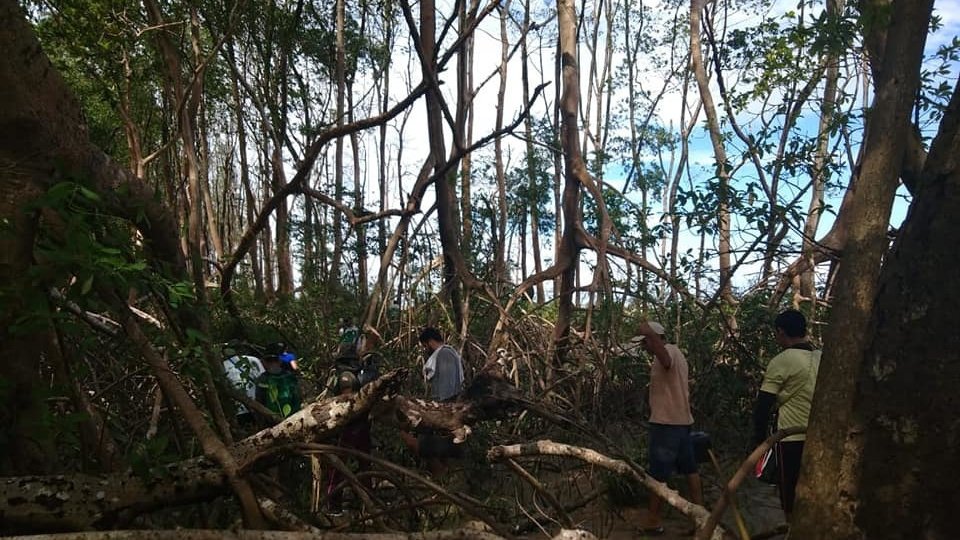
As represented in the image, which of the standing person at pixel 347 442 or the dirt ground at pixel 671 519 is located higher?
the standing person at pixel 347 442

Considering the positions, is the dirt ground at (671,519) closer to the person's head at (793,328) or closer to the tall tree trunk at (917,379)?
the person's head at (793,328)

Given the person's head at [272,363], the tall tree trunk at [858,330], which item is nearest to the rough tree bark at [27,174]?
the tall tree trunk at [858,330]

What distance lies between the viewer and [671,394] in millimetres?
4078

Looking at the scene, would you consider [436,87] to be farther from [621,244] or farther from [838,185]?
[838,185]

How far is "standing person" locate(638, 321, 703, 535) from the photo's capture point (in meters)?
4.04

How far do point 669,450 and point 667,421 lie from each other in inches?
6.8

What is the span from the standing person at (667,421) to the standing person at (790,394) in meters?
0.52

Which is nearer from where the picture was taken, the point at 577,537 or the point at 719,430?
the point at 577,537

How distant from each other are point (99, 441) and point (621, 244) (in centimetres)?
479

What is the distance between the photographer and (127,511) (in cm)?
207

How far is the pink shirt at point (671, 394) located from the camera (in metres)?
4.04

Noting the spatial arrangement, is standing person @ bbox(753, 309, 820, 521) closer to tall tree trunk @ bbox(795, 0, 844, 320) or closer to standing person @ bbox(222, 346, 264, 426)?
tall tree trunk @ bbox(795, 0, 844, 320)

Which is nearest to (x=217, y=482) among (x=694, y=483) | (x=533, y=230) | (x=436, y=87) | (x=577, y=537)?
(x=577, y=537)

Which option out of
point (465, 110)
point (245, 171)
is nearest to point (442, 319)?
point (465, 110)
